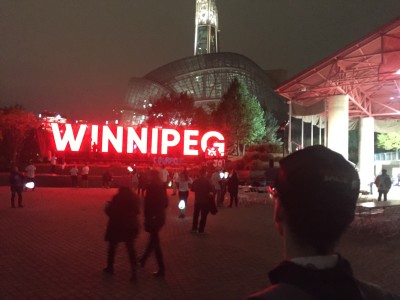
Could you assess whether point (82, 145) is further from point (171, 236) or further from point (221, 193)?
point (171, 236)

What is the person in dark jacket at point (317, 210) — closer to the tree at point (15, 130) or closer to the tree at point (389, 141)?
the tree at point (15, 130)

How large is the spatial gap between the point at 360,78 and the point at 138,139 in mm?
20212

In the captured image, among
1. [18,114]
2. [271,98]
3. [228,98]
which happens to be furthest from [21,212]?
[271,98]

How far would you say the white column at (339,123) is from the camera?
89.0ft

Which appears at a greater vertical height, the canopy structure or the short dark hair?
the canopy structure

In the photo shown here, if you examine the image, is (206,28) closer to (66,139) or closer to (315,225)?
(66,139)

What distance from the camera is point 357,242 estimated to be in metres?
10.9

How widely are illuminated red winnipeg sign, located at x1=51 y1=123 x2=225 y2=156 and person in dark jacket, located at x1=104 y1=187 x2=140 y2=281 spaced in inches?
1242

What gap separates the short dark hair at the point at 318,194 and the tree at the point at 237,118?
5105 centimetres

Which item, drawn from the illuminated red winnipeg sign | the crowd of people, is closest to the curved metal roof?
the illuminated red winnipeg sign

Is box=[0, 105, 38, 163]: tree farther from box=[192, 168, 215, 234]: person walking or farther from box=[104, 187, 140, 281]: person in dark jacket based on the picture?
box=[104, 187, 140, 281]: person in dark jacket

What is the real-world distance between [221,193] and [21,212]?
8069mm

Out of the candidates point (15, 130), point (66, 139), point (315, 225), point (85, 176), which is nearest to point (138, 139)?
point (66, 139)

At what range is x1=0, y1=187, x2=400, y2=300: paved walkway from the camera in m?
6.60
